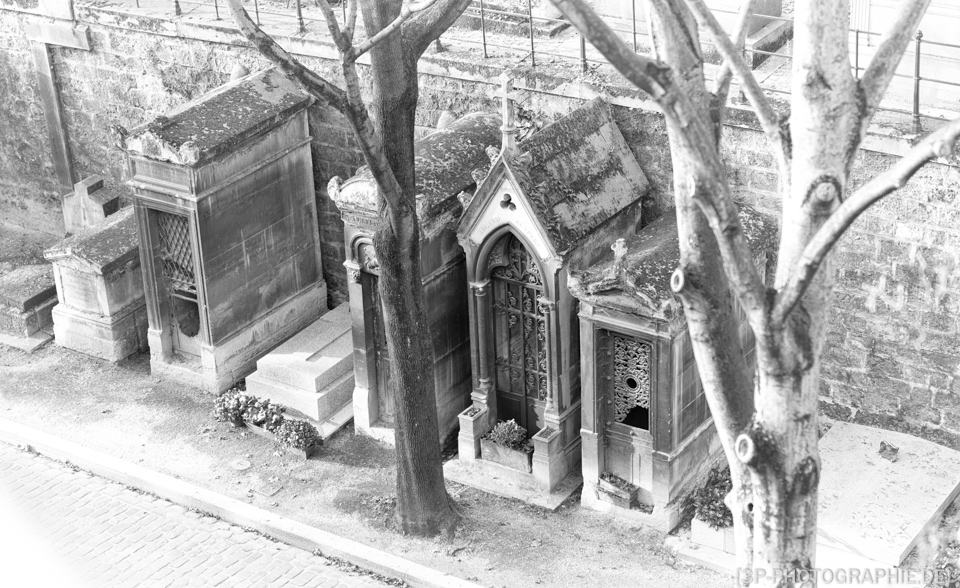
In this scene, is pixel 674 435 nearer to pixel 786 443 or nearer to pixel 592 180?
pixel 592 180

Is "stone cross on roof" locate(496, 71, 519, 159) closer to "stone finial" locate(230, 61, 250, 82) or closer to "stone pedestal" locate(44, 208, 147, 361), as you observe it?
"stone finial" locate(230, 61, 250, 82)

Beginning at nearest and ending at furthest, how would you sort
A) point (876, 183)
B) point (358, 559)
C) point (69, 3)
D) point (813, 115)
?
1. point (876, 183)
2. point (813, 115)
3. point (358, 559)
4. point (69, 3)

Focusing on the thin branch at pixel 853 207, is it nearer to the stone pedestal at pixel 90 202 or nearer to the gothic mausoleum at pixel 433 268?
the gothic mausoleum at pixel 433 268

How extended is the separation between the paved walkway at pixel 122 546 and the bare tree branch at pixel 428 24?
466 cm

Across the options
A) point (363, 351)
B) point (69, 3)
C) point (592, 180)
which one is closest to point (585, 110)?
point (592, 180)

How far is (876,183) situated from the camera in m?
6.64

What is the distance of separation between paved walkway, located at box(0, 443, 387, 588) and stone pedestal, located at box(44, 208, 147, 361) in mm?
2513

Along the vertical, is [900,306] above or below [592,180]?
below

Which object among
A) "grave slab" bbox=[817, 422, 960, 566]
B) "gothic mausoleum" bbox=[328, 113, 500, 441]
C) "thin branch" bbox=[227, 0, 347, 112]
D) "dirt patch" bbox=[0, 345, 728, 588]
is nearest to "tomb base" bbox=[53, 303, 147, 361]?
"dirt patch" bbox=[0, 345, 728, 588]

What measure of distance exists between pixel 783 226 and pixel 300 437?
7.32 meters

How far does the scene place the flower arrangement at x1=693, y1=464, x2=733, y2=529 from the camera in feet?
38.0

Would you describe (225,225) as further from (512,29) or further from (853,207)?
(853,207)

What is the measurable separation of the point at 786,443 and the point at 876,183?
164 cm

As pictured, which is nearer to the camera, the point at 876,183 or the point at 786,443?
the point at 876,183
